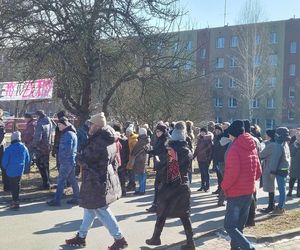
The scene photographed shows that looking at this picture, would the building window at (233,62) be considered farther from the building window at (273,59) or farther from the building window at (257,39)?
the building window at (257,39)

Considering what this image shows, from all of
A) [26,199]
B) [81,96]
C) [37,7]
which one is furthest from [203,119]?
[26,199]

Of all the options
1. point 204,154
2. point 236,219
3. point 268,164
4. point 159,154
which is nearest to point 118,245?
point 236,219

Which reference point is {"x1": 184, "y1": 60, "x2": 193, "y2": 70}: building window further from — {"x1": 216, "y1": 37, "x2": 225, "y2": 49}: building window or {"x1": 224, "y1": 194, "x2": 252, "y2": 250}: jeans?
{"x1": 216, "y1": 37, "x2": 225, "y2": 49}: building window

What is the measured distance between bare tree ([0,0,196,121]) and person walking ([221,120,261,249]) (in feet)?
22.4

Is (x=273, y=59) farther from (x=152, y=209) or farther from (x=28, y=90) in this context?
(x=152, y=209)

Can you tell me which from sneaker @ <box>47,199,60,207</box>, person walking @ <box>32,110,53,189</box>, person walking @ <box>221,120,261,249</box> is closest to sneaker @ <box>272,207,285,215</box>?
person walking @ <box>221,120,261,249</box>

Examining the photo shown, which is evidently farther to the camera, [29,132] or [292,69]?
[292,69]

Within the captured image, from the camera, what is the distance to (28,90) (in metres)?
15.1

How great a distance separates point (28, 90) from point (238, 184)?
10.3 m

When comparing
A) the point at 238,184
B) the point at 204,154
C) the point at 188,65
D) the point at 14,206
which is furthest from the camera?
the point at 188,65

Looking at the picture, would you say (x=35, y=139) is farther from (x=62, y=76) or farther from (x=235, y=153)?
(x=235, y=153)

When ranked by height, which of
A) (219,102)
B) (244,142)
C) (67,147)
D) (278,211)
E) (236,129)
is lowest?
(278,211)

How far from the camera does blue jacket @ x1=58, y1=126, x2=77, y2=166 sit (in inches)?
373

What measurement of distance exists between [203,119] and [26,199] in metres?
17.4
